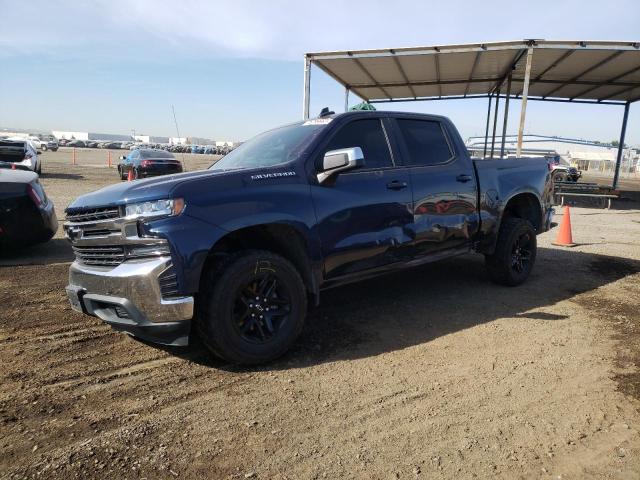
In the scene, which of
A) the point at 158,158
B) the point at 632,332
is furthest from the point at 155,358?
the point at 158,158

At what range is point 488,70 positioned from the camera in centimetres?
1577

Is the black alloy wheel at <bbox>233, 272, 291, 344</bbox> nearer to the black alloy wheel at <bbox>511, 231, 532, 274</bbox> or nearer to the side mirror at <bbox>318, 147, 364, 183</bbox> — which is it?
the side mirror at <bbox>318, 147, 364, 183</bbox>

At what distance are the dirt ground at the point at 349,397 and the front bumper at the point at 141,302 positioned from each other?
1.29 ft

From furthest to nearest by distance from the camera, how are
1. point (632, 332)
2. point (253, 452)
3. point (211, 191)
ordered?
point (632, 332)
point (211, 191)
point (253, 452)

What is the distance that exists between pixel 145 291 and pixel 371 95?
A: 18.5m

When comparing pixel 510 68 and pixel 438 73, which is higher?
pixel 510 68

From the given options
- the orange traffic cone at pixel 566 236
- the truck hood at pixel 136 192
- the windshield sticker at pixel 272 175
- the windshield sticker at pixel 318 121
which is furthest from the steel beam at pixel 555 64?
the truck hood at pixel 136 192

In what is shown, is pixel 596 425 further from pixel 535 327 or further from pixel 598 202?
pixel 598 202

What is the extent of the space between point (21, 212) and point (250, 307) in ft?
15.1

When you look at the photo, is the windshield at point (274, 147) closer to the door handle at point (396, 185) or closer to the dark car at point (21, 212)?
the door handle at point (396, 185)

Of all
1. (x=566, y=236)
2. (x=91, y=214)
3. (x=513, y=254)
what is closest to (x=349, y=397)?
(x=91, y=214)

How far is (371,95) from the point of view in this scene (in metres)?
20.2

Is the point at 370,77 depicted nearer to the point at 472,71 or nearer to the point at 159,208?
the point at 472,71

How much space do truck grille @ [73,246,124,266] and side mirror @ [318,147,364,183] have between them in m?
1.63
